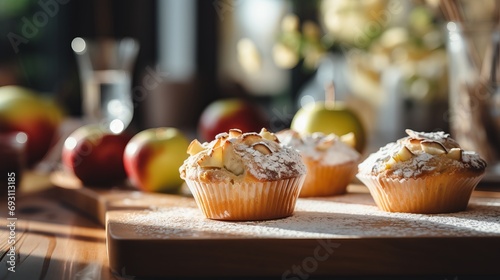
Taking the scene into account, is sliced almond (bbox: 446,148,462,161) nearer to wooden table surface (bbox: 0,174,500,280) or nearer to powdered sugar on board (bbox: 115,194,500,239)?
powdered sugar on board (bbox: 115,194,500,239)

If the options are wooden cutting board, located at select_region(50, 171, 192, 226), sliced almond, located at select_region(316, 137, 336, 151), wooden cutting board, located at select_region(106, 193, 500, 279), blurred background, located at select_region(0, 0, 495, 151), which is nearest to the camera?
wooden cutting board, located at select_region(106, 193, 500, 279)

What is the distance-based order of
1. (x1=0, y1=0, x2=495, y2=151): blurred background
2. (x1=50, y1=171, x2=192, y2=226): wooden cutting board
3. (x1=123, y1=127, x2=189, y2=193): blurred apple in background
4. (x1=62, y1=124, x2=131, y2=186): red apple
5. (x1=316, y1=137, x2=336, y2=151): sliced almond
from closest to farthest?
(x1=50, y1=171, x2=192, y2=226): wooden cutting board
(x1=316, y1=137, x2=336, y2=151): sliced almond
(x1=123, y1=127, x2=189, y2=193): blurred apple in background
(x1=62, y1=124, x2=131, y2=186): red apple
(x1=0, y1=0, x2=495, y2=151): blurred background

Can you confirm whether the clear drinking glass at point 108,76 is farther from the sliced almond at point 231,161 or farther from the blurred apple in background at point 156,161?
the sliced almond at point 231,161

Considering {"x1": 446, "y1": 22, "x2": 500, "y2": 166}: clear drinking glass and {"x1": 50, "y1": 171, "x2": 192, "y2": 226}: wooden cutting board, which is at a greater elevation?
{"x1": 446, "y1": 22, "x2": 500, "y2": 166}: clear drinking glass

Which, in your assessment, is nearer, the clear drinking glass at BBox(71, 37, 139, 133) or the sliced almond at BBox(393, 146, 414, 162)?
the sliced almond at BBox(393, 146, 414, 162)

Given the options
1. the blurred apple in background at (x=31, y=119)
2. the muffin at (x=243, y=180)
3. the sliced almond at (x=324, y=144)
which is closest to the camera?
the muffin at (x=243, y=180)

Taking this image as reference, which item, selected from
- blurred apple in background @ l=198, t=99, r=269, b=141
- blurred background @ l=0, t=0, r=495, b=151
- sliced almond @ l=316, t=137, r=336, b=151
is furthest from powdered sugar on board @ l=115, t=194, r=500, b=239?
blurred background @ l=0, t=0, r=495, b=151

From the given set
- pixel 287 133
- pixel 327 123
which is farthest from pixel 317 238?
pixel 327 123

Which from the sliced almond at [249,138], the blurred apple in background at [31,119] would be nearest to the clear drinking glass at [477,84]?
the sliced almond at [249,138]
